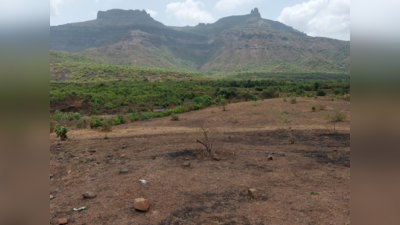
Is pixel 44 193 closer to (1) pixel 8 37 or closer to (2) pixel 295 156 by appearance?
(1) pixel 8 37

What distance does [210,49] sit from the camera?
591 feet

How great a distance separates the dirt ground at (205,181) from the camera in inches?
161

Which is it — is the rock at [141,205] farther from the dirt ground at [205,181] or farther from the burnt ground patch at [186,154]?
the burnt ground patch at [186,154]

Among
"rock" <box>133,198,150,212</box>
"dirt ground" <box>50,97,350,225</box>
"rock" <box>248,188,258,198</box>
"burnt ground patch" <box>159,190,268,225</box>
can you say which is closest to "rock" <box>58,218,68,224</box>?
"dirt ground" <box>50,97,350,225</box>

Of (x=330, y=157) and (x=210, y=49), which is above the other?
(x=210, y=49)

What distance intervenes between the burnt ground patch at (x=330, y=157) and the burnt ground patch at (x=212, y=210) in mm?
3285

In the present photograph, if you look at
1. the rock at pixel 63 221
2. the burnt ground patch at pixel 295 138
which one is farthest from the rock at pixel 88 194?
the burnt ground patch at pixel 295 138

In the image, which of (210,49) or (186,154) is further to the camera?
(210,49)

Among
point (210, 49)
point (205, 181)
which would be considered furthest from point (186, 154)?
point (210, 49)

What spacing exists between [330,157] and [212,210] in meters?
4.82

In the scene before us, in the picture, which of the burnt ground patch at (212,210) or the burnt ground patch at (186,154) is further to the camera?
the burnt ground patch at (186,154)

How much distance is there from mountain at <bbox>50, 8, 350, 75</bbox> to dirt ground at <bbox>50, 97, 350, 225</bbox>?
325 ft

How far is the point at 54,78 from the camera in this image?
5350 cm

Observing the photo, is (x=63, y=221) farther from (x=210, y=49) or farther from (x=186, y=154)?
(x=210, y=49)
